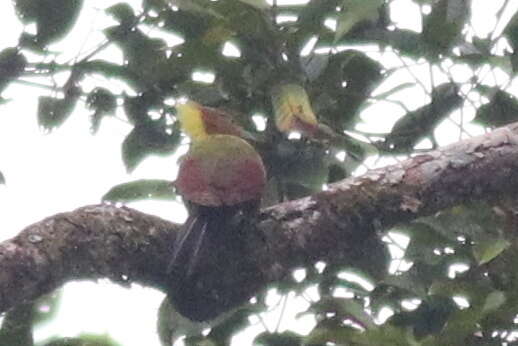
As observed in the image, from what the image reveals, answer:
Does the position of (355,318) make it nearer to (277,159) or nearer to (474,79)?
(277,159)

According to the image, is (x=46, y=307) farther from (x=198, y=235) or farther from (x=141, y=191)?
(x=141, y=191)

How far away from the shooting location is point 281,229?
81.7 inches

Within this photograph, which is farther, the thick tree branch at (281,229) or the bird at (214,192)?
the bird at (214,192)

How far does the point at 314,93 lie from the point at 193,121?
0.86ft

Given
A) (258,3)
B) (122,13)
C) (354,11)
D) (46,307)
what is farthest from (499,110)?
(46,307)

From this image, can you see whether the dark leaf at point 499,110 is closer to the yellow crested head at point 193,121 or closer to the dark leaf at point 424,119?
the dark leaf at point 424,119

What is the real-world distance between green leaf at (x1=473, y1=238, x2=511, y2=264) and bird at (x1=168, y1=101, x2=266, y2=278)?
0.36 meters

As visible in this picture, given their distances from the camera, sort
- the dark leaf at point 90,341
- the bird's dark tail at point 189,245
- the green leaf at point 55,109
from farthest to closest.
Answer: the green leaf at point 55,109
the bird's dark tail at point 189,245
the dark leaf at point 90,341

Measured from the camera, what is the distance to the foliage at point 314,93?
2074mm

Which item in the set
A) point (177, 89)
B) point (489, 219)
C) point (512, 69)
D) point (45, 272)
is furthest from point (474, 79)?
point (45, 272)

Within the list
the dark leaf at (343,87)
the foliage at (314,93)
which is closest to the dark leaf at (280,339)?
the foliage at (314,93)

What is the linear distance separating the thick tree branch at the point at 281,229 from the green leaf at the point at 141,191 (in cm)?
18

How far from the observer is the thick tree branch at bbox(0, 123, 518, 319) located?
188 cm

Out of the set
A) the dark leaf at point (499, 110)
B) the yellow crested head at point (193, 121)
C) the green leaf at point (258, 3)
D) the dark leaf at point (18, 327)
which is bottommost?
the dark leaf at point (18, 327)
